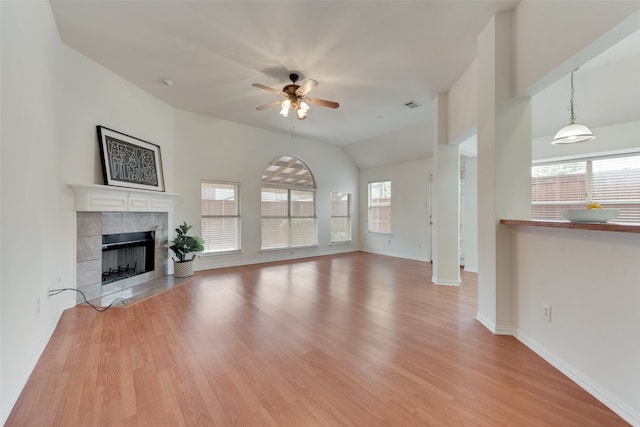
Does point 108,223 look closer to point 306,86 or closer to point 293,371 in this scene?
point 306,86

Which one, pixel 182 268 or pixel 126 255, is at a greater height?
pixel 126 255

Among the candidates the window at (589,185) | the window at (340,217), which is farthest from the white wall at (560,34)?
the window at (340,217)

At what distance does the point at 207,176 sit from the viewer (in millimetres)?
5438

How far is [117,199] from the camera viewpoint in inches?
144

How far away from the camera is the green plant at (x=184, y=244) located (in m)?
4.73

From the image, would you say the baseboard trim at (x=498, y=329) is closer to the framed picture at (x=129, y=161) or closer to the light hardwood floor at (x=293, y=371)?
the light hardwood floor at (x=293, y=371)

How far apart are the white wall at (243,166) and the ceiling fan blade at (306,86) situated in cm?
203

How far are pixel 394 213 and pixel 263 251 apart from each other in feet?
12.4

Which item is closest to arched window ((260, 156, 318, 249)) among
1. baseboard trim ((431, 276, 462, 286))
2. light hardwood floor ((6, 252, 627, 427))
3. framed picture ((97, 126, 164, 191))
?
framed picture ((97, 126, 164, 191))

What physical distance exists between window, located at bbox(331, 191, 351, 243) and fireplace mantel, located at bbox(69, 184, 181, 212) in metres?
4.42

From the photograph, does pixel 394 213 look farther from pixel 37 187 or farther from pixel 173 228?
pixel 37 187

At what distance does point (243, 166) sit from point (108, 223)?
2830 mm

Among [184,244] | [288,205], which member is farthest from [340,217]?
[184,244]

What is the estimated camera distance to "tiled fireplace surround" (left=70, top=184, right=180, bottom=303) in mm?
3316
